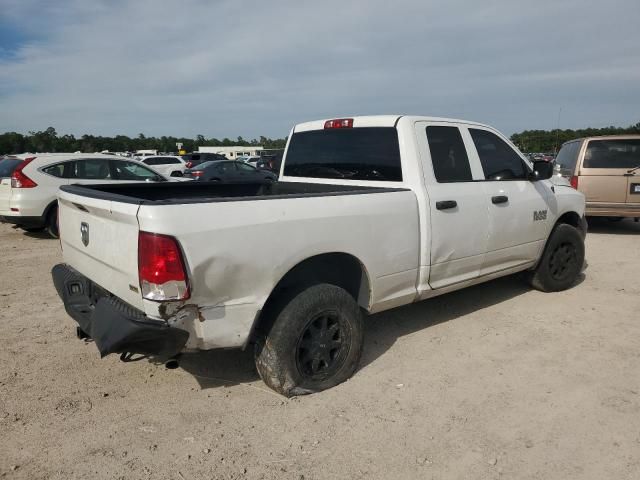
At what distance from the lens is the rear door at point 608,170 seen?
894 centimetres

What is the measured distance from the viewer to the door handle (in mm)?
3887

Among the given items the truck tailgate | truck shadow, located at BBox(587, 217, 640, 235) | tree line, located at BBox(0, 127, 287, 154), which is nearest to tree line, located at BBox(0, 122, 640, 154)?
tree line, located at BBox(0, 127, 287, 154)

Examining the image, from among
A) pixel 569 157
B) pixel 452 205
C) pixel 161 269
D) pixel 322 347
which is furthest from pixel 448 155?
pixel 569 157

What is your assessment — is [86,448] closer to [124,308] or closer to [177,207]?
[124,308]

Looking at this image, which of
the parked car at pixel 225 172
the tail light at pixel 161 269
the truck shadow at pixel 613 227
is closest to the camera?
the tail light at pixel 161 269

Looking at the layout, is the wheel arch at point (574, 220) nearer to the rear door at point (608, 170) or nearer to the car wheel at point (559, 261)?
the car wheel at point (559, 261)

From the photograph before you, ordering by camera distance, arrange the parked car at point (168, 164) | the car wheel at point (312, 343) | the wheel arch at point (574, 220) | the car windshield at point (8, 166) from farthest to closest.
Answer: the parked car at point (168, 164)
the car windshield at point (8, 166)
the wheel arch at point (574, 220)
the car wheel at point (312, 343)

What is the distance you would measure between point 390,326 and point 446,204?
1317 mm

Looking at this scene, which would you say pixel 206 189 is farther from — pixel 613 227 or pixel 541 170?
pixel 613 227

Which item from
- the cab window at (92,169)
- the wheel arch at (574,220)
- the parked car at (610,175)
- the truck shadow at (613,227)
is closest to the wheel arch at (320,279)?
the wheel arch at (574,220)

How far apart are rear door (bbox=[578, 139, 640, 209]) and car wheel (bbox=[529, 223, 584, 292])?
13.5 ft

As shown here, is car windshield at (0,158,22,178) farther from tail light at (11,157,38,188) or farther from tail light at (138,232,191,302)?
tail light at (138,232,191,302)

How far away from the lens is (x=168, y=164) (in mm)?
25000

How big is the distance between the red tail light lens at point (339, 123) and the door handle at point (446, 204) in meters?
1.09
